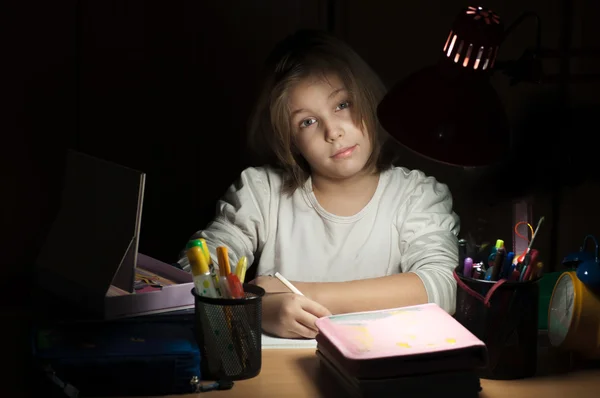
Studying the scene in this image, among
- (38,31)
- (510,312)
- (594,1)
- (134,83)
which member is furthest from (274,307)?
(594,1)

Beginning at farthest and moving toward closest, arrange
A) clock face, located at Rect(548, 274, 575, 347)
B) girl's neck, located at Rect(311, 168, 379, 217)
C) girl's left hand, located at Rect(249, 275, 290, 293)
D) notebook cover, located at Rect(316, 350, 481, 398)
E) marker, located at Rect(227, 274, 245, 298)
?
girl's neck, located at Rect(311, 168, 379, 217)
girl's left hand, located at Rect(249, 275, 290, 293)
clock face, located at Rect(548, 274, 575, 347)
marker, located at Rect(227, 274, 245, 298)
notebook cover, located at Rect(316, 350, 481, 398)

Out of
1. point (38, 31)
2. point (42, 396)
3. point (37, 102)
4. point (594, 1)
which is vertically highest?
point (594, 1)

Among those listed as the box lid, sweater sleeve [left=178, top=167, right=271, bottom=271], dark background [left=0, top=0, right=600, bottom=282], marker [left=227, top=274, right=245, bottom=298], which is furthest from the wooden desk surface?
dark background [left=0, top=0, right=600, bottom=282]

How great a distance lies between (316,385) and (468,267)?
0.29 m

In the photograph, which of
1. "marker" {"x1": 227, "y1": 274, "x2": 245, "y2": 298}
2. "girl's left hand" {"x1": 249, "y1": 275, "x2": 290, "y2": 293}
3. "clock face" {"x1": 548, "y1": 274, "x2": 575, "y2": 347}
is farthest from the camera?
"girl's left hand" {"x1": 249, "y1": 275, "x2": 290, "y2": 293}

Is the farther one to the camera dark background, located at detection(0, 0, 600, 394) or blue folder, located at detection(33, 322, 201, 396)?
dark background, located at detection(0, 0, 600, 394)

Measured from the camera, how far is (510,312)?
1.20m

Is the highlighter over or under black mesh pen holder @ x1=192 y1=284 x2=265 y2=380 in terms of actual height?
over

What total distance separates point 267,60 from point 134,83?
0.33m

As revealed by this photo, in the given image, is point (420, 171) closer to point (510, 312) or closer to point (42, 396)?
point (510, 312)

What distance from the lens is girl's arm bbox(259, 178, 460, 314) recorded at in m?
1.55

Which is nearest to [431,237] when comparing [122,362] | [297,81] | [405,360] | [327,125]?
[327,125]

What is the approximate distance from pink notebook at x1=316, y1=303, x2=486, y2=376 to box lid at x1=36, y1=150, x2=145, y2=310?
33cm

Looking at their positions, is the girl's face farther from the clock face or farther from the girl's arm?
the clock face
